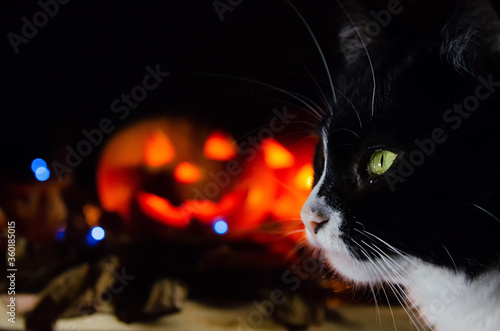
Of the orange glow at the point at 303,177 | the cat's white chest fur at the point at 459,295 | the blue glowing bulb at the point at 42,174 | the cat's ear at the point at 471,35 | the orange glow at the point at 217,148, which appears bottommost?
the cat's white chest fur at the point at 459,295

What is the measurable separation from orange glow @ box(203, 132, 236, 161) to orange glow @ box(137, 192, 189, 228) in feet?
0.46

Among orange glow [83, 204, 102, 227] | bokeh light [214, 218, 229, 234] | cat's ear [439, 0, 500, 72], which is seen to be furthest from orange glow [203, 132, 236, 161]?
cat's ear [439, 0, 500, 72]

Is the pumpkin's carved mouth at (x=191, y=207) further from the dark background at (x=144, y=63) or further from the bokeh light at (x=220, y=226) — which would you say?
the dark background at (x=144, y=63)

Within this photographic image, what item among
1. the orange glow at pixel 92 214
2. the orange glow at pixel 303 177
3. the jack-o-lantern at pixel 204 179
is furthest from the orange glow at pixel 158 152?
the orange glow at pixel 303 177

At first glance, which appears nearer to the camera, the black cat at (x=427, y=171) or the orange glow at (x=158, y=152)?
the black cat at (x=427, y=171)

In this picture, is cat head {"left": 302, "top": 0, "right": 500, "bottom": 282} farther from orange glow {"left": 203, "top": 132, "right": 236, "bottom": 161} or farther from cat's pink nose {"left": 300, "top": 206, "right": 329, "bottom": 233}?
orange glow {"left": 203, "top": 132, "right": 236, "bottom": 161}

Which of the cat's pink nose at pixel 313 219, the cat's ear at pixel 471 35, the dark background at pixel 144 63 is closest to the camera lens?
the cat's ear at pixel 471 35

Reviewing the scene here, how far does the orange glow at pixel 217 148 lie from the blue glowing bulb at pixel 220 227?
0.46 feet

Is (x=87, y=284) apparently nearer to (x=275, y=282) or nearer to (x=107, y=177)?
(x=107, y=177)

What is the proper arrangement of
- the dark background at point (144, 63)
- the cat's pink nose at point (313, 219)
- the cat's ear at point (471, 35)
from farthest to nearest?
1. the dark background at point (144, 63)
2. the cat's pink nose at point (313, 219)
3. the cat's ear at point (471, 35)

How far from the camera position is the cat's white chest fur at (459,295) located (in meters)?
0.56

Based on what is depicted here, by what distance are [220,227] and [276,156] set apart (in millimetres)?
201

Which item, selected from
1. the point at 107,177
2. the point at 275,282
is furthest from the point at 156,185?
the point at 275,282

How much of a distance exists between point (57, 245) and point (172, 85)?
44cm
